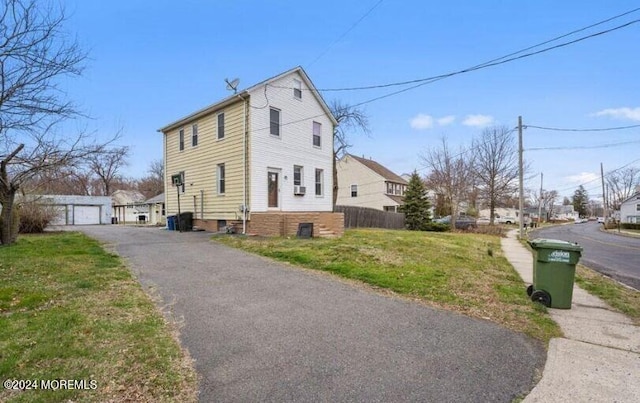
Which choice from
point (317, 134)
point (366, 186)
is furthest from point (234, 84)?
point (366, 186)

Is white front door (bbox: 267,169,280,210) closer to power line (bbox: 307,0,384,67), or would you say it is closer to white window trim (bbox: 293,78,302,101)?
white window trim (bbox: 293,78,302,101)

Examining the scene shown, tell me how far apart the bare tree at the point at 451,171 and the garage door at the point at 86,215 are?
3313 centimetres

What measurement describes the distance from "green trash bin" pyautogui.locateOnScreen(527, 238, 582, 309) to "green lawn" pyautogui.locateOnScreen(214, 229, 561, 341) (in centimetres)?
32

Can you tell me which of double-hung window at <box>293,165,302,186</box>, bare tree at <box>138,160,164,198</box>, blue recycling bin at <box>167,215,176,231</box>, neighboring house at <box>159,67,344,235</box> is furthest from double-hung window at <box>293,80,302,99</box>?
bare tree at <box>138,160,164,198</box>

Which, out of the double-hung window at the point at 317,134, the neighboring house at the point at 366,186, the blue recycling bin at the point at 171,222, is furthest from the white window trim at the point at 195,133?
the neighboring house at the point at 366,186

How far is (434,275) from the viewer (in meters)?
7.52

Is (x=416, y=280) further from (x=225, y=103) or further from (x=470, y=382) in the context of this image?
(x=225, y=103)

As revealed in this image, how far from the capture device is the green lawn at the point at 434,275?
511cm

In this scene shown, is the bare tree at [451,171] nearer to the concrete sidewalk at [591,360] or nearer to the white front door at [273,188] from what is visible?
the white front door at [273,188]

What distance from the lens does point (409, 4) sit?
9750mm

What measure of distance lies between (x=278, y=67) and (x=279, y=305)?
44.8ft

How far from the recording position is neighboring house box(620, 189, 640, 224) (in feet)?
175

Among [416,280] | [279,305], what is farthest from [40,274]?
[416,280]

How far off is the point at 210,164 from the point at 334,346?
553 inches
